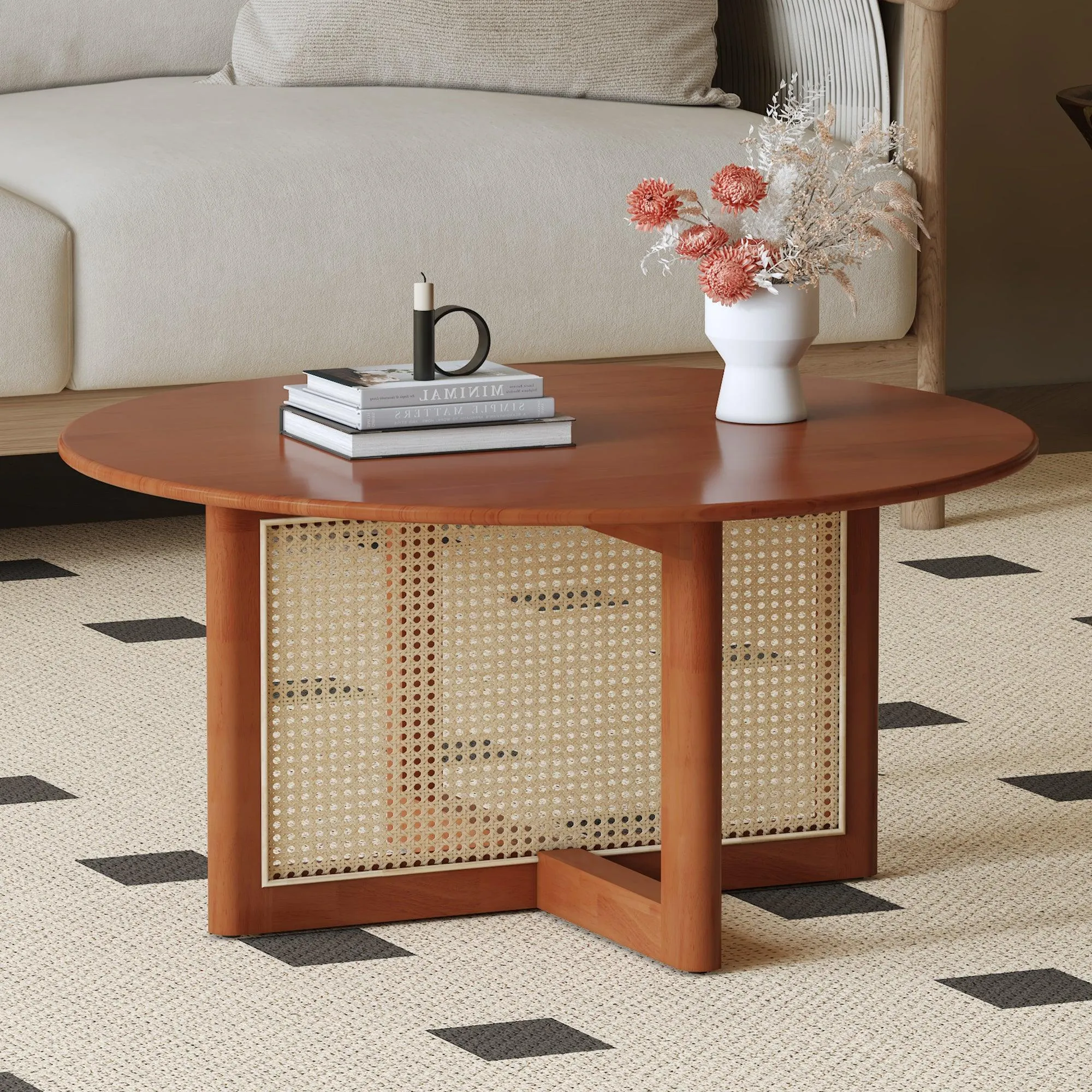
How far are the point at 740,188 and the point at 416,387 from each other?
31cm

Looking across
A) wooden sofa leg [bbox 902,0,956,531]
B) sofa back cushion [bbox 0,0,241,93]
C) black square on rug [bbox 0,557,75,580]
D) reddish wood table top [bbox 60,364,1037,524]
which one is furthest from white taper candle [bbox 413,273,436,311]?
sofa back cushion [bbox 0,0,241,93]

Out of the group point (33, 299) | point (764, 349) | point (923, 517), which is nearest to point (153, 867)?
point (764, 349)

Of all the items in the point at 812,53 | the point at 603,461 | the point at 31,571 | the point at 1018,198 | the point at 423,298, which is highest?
the point at 812,53

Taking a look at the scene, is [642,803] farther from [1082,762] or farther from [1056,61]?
[1056,61]

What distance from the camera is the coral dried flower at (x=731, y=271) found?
1639 mm

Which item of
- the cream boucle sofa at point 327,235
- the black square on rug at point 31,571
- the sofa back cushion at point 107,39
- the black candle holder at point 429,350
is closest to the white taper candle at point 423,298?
the black candle holder at point 429,350

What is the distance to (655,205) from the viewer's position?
165 cm

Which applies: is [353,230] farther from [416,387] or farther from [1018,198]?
[1018,198]

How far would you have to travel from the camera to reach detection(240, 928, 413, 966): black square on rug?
1580mm

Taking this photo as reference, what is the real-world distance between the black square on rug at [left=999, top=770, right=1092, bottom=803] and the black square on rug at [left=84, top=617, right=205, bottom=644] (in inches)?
38.8

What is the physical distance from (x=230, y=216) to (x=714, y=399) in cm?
94

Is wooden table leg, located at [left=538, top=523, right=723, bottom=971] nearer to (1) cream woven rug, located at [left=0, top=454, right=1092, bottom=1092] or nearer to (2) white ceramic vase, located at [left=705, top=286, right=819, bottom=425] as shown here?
(1) cream woven rug, located at [left=0, top=454, right=1092, bottom=1092]

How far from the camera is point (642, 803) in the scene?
1714 millimetres

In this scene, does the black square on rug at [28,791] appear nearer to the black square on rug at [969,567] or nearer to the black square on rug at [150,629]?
the black square on rug at [150,629]
